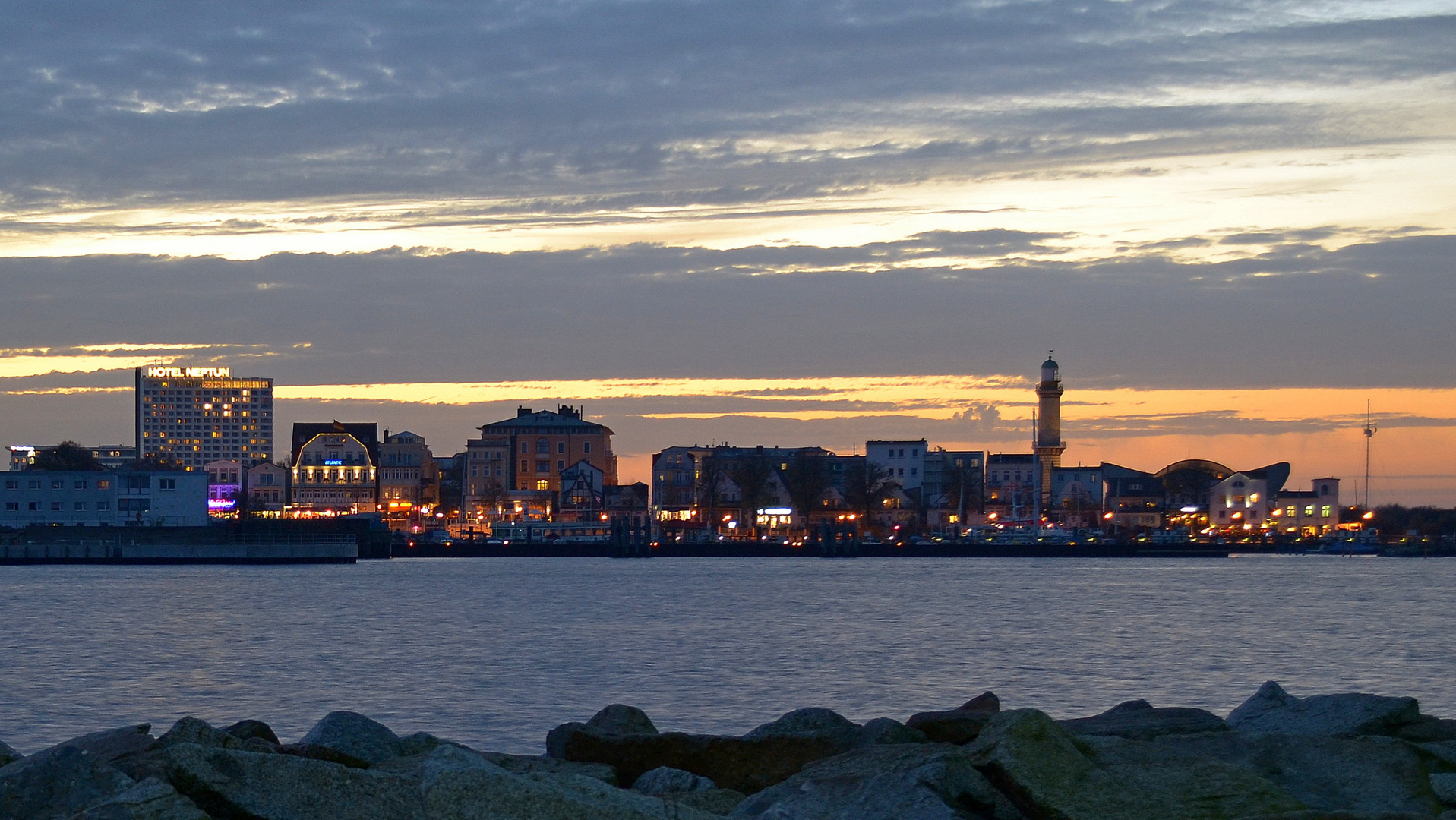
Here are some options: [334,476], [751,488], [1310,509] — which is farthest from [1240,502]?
[334,476]

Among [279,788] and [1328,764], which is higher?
[279,788]

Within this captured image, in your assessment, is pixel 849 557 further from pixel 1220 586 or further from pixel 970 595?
pixel 970 595

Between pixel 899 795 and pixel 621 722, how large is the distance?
573 cm

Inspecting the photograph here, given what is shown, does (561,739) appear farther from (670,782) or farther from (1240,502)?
(1240,502)

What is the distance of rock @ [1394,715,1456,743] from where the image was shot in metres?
15.0

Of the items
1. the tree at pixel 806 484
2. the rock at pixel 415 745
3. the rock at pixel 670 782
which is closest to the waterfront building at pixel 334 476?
the tree at pixel 806 484

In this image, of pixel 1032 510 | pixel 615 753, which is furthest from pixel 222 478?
pixel 615 753

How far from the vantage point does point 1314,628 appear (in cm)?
5297

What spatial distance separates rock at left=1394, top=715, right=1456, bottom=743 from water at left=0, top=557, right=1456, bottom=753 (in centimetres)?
1311

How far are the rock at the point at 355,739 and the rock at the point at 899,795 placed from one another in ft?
14.5

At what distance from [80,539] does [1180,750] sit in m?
114

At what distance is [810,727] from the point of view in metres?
A: 15.7

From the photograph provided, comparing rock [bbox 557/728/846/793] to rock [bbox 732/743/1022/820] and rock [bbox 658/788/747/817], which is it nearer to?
rock [bbox 658/788/747/817]

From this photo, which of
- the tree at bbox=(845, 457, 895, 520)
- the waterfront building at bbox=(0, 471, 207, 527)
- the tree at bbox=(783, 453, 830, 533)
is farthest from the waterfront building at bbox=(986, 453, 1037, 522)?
the waterfront building at bbox=(0, 471, 207, 527)
